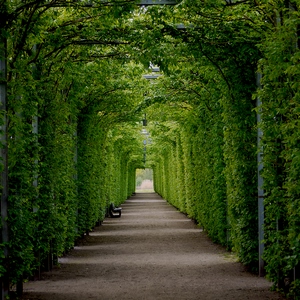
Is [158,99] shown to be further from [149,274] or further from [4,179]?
[4,179]

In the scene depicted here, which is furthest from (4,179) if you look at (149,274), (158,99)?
(158,99)

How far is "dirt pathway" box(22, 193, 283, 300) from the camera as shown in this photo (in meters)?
9.91

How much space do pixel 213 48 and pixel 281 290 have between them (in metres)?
4.59

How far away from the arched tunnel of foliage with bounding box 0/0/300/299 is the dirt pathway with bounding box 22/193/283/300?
46 centimetres

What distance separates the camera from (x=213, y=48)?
39.7 ft

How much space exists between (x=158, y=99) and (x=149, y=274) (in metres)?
7.90

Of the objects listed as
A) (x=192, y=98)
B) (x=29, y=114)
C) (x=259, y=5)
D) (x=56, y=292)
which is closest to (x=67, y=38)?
(x=29, y=114)

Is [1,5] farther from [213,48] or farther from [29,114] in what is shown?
[213,48]

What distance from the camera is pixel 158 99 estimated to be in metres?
19.1

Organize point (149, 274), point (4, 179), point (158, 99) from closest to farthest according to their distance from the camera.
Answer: point (4, 179), point (149, 274), point (158, 99)

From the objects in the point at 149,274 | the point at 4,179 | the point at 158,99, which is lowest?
the point at 149,274

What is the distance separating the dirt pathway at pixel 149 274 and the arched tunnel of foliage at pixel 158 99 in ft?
1.51

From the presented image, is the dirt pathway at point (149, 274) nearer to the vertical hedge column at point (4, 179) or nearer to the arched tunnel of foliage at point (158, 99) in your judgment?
the arched tunnel of foliage at point (158, 99)

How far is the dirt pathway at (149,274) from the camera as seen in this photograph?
9.91 metres
